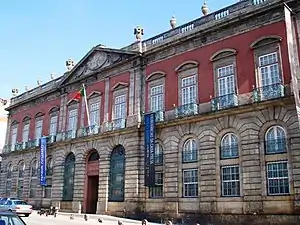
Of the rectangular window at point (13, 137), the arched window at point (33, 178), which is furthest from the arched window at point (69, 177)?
the rectangular window at point (13, 137)

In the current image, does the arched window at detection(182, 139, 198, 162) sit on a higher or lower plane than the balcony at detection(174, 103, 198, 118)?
lower

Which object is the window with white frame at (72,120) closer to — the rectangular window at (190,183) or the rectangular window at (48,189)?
the rectangular window at (48,189)

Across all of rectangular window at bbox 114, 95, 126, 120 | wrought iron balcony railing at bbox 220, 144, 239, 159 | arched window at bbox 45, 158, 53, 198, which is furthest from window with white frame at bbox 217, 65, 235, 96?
arched window at bbox 45, 158, 53, 198

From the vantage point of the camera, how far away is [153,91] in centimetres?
2406

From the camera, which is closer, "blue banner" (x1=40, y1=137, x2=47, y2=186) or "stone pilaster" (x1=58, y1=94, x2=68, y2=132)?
"blue banner" (x1=40, y1=137, x2=47, y2=186)

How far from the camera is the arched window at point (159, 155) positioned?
22.5m

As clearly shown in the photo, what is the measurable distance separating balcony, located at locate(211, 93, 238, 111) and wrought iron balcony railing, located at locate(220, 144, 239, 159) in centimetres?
209

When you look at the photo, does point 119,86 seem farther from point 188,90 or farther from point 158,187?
point 158,187

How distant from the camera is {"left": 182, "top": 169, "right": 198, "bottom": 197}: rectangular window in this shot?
805 inches

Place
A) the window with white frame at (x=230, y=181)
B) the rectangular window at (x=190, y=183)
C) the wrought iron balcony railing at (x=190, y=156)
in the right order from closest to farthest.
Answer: the window with white frame at (x=230, y=181)
the rectangular window at (x=190, y=183)
the wrought iron balcony railing at (x=190, y=156)

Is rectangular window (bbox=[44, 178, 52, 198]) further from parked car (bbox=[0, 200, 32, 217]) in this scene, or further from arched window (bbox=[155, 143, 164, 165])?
arched window (bbox=[155, 143, 164, 165])

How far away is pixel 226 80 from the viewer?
20.4m

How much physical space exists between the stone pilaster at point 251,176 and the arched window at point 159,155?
554 cm

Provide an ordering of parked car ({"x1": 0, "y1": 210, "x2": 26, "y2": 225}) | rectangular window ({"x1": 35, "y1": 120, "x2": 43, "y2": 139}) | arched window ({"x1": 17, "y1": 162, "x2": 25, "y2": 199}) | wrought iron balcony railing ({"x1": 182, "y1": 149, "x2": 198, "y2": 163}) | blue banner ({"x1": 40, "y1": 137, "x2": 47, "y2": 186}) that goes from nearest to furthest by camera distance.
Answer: parked car ({"x1": 0, "y1": 210, "x2": 26, "y2": 225})
wrought iron balcony railing ({"x1": 182, "y1": 149, "x2": 198, "y2": 163})
blue banner ({"x1": 40, "y1": 137, "x2": 47, "y2": 186})
rectangular window ({"x1": 35, "y1": 120, "x2": 43, "y2": 139})
arched window ({"x1": 17, "y1": 162, "x2": 25, "y2": 199})
